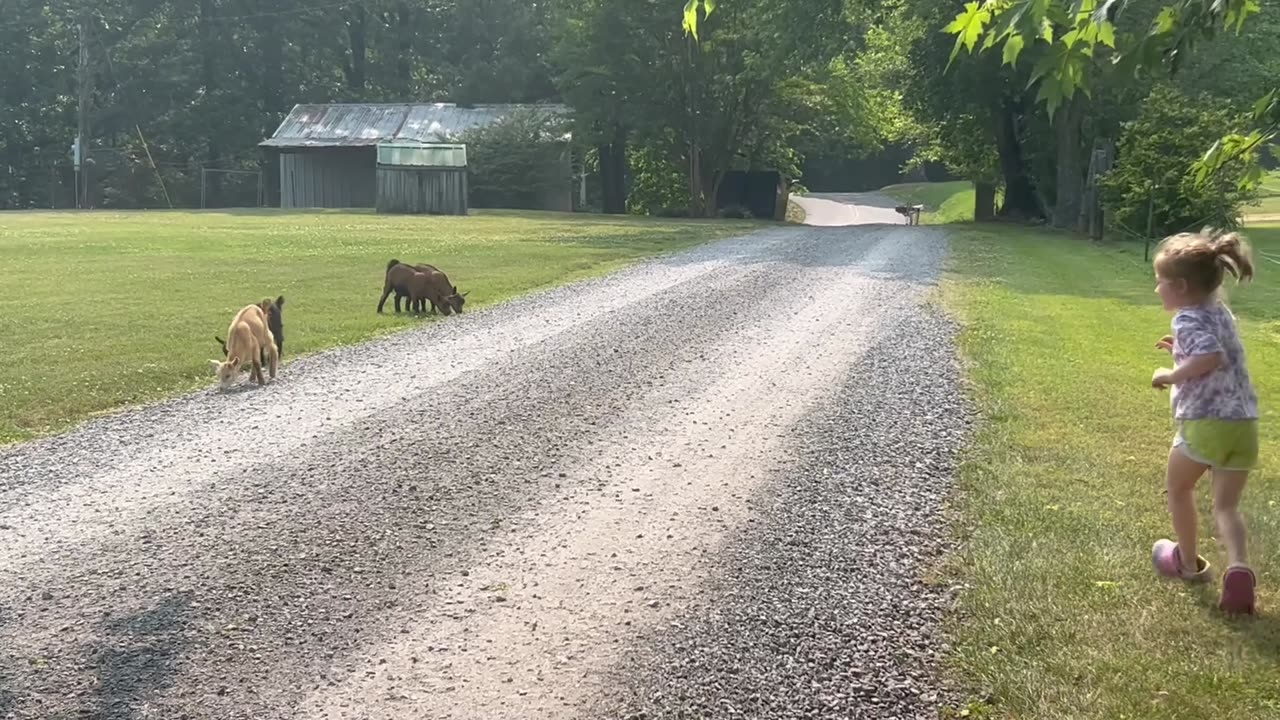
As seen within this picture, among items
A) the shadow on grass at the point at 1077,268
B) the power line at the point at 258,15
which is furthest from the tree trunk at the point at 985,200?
the power line at the point at 258,15

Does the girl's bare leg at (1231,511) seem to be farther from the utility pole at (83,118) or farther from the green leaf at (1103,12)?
the utility pole at (83,118)

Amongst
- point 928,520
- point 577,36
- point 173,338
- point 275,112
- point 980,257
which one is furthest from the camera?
point 275,112

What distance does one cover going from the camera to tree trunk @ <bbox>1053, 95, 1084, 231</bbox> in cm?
3197

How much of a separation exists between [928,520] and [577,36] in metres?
41.2

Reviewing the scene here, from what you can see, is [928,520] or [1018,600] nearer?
[1018,600]

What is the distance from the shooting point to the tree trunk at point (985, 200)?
1615 inches

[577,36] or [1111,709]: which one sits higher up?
[577,36]

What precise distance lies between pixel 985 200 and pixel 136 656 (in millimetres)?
40123

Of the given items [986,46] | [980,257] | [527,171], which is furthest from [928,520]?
[527,171]

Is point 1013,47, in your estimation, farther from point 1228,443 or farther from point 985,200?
point 985,200

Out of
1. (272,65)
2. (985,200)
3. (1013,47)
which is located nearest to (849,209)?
(985,200)

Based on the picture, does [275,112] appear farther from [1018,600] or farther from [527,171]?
[1018,600]

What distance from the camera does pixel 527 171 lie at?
167 feet

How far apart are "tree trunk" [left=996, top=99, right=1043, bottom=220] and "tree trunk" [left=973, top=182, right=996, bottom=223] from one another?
192 centimetres
